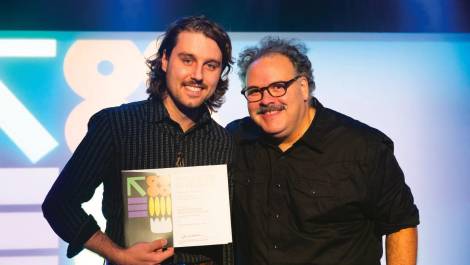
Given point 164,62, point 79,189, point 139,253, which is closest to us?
point 139,253

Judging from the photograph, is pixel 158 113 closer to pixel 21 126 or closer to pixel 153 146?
pixel 153 146

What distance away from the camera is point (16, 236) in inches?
111

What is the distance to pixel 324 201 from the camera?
172cm

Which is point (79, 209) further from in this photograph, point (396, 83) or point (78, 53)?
point (396, 83)

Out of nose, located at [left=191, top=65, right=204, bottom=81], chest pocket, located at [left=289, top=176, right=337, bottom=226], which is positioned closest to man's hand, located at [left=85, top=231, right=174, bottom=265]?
chest pocket, located at [left=289, top=176, right=337, bottom=226]

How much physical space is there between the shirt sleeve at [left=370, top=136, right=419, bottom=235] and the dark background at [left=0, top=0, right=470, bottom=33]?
1.55 m

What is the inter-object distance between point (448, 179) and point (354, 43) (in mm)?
1181

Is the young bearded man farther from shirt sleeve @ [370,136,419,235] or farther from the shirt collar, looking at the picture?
shirt sleeve @ [370,136,419,235]

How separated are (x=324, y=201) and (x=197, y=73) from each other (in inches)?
28.3

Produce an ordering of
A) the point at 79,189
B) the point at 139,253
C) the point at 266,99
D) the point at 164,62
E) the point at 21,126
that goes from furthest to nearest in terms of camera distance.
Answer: the point at 21,126 < the point at 164,62 < the point at 266,99 < the point at 79,189 < the point at 139,253

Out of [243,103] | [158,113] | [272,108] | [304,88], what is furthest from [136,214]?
[243,103]

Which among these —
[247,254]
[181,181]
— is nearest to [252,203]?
[247,254]

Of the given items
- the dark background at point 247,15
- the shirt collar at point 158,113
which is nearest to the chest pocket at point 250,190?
the shirt collar at point 158,113

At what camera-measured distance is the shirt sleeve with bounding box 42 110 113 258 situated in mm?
1581
